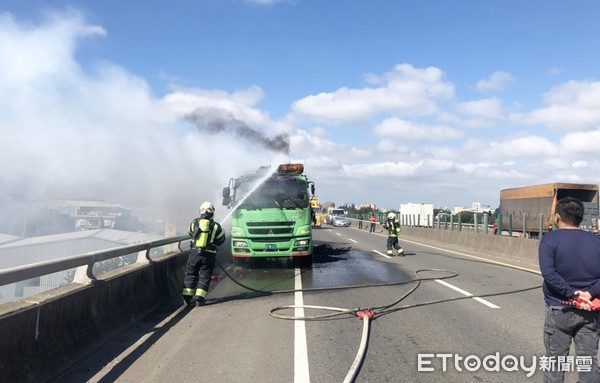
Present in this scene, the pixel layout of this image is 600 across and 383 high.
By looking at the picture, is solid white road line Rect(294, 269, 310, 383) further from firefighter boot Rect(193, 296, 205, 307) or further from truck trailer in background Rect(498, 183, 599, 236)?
truck trailer in background Rect(498, 183, 599, 236)

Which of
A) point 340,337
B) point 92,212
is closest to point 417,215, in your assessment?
point 92,212

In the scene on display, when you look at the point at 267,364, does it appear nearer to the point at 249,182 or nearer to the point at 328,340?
the point at 328,340

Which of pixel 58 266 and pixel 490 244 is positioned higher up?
pixel 58 266

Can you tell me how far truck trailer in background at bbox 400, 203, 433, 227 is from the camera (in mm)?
37153

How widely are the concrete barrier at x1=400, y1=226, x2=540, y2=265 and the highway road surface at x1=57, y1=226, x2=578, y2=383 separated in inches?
261

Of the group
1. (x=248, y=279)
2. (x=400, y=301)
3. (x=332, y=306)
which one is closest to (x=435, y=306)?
(x=400, y=301)

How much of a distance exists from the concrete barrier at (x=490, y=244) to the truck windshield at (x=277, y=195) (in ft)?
28.5

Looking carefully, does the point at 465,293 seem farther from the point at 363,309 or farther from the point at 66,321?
the point at 66,321

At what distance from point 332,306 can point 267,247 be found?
4.60 meters

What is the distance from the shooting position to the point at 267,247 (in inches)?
492

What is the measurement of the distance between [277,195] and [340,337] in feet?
24.7

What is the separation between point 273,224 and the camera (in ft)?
41.0

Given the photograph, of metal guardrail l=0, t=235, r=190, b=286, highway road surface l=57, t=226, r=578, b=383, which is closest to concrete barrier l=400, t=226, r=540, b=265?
highway road surface l=57, t=226, r=578, b=383

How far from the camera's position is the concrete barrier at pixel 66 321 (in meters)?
4.18
